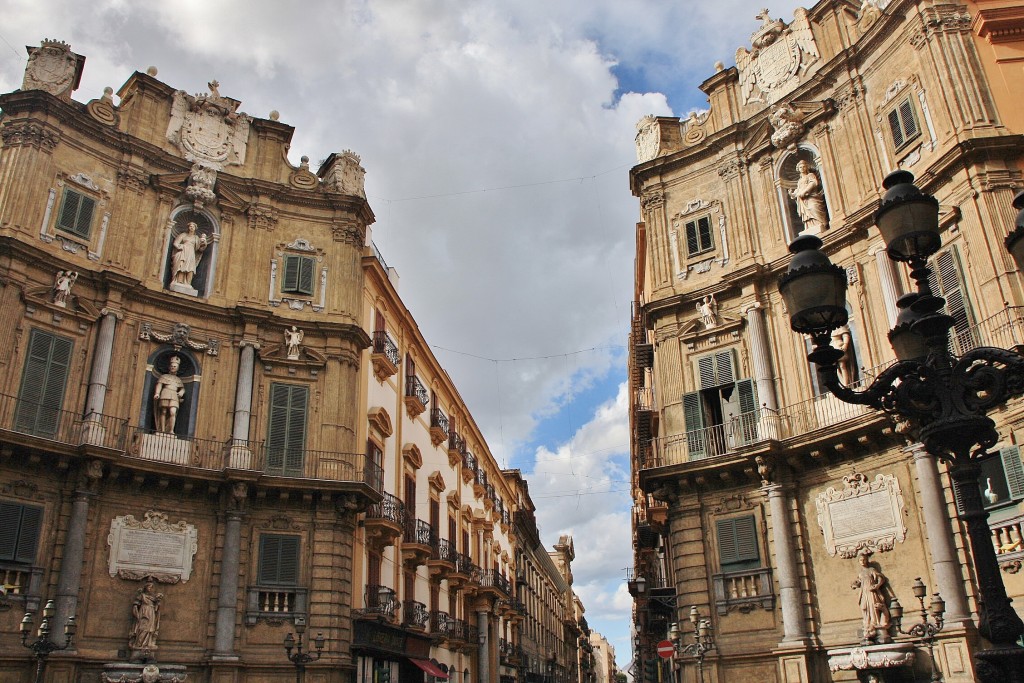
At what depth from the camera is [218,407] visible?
72.9 ft

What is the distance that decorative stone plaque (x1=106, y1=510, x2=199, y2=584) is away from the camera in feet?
64.3

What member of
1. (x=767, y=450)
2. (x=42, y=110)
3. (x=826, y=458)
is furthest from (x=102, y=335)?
(x=826, y=458)

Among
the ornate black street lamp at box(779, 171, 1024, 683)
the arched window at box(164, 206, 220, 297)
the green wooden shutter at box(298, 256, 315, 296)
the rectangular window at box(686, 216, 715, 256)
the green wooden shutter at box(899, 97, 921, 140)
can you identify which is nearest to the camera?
the ornate black street lamp at box(779, 171, 1024, 683)

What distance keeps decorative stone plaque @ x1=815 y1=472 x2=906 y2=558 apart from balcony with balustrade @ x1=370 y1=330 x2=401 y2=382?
13741mm

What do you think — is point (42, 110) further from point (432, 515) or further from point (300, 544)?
point (432, 515)

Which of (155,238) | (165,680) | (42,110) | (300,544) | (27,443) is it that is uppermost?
(42,110)

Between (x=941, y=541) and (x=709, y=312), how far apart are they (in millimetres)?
8198

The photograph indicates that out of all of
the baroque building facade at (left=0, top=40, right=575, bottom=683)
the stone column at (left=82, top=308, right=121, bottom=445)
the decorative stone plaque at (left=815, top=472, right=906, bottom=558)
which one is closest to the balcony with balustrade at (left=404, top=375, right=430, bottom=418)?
the baroque building facade at (left=0, top=40, right=575, bottom=683)

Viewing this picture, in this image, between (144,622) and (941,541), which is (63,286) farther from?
(941,541)

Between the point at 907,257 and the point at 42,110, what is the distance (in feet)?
70.8

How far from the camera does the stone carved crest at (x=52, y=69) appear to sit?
70.2ft

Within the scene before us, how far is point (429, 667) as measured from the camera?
1038 inches

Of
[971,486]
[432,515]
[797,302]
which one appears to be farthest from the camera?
[432,515]

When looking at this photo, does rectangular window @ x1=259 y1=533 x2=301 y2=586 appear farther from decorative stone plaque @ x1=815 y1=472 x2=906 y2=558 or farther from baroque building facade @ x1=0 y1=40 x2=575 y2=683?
decorative stone plaque @ x1=815 y1=472 x2=906 y2=558
